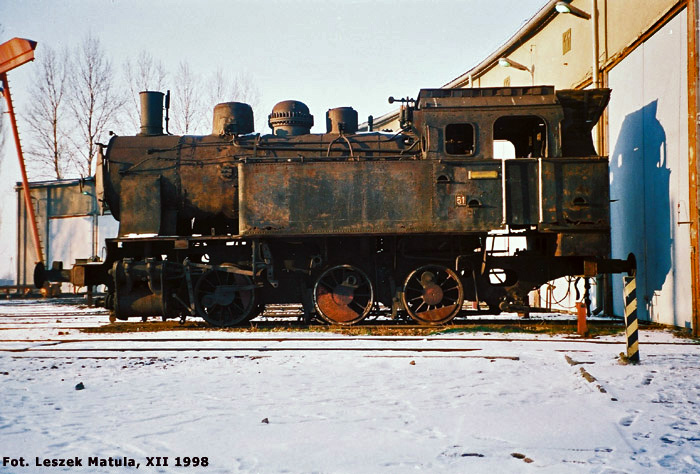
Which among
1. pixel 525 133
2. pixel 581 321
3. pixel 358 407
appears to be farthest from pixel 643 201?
pixel 358 407

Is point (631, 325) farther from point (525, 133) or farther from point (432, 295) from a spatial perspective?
point (525, 133)

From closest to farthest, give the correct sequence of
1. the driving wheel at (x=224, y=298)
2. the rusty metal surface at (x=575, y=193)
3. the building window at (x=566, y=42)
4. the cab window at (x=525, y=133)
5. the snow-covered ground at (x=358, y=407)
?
the snow-covered ground at (x=358, y=407) < the rusty metal surface at (x=575, y=193) < the cab window at (x=525, y=133) < the driving wheel at (x=224, y=298) < the building window at (x=566, y=42)

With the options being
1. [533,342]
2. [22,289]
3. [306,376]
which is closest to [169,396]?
[306,376]

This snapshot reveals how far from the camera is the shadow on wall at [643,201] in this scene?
33.2 ft

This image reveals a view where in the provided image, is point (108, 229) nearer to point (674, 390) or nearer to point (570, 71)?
point (570, 71)

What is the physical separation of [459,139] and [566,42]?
6281 millimetres

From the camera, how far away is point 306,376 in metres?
6.00

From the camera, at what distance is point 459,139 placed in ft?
33.8

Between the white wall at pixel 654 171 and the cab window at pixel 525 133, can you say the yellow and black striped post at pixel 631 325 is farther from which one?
the cab window at pixel 525 133

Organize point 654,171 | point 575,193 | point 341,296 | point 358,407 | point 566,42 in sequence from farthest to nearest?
point 566,42 → point 654,171 → point 341,296 → point 575,193 → point 358,407

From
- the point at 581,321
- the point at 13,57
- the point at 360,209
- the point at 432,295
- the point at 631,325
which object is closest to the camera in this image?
the point at 631,325

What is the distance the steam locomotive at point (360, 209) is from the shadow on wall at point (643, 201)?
1279 mm

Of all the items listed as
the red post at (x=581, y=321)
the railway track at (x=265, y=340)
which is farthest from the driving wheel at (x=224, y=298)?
the red post at (x=581, y=321)

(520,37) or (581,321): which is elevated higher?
(520,37)
